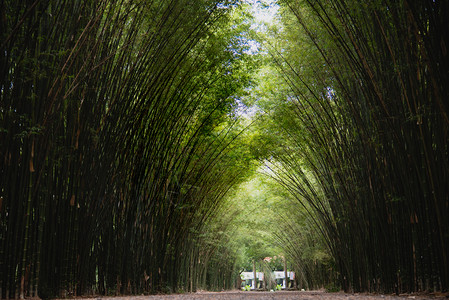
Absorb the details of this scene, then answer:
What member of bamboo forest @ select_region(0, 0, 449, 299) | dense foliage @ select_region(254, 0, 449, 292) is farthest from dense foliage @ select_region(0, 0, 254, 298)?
dense foliage @ select_region(254, 0, 449, 292)

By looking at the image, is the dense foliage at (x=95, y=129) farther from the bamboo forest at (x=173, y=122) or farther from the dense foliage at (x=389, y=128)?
the dense foliage at (x=389, y=128)

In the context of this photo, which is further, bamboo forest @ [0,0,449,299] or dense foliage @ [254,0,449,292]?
dense foliage @ [254,0,449,292]

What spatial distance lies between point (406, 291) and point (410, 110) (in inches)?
72.7

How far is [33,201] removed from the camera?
3107 mm

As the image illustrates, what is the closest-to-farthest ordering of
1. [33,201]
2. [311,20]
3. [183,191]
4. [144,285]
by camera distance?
[33,201], [311,20], [144,285], [183,191]

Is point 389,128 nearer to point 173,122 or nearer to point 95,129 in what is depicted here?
point 95,129

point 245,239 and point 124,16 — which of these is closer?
point 124,16

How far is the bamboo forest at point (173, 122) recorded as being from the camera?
285 centimetres

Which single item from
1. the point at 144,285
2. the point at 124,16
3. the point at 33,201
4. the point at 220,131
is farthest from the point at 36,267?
the point at 220,131

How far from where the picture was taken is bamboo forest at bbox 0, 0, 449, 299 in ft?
9.36

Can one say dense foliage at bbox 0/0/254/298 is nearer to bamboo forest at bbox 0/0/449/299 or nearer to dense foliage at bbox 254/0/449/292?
bamboo forest at bbox 0/0/449/299

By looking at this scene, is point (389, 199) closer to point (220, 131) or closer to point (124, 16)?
point (124, 16)

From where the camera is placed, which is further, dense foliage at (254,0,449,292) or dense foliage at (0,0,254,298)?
dense foliage at (254,0,449,292)

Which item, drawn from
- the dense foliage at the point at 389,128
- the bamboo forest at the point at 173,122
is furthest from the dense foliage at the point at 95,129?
the dense foliage at the point at 389,128
